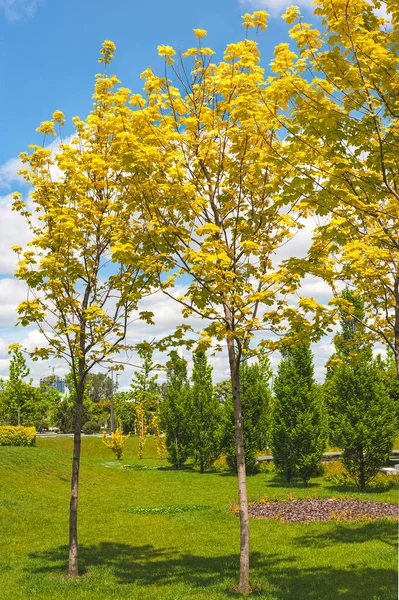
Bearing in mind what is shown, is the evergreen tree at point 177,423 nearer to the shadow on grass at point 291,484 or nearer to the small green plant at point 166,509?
the shadow on grass at point 291,484

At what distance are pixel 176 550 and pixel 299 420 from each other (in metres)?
12.0

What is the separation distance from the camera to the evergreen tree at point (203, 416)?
29.6 metres

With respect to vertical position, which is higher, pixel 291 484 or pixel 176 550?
pixel 176 550

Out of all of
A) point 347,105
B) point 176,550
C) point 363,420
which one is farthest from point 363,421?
point 347,105

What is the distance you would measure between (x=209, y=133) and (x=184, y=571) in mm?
7805

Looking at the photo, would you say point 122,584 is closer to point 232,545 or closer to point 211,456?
point 232,545

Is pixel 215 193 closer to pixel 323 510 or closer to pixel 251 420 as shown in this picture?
pixel 323 510

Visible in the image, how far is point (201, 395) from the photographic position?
30.6 m

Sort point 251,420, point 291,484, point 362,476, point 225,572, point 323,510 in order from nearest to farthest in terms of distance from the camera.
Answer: point 225,572
point 323,510
point 362,476
point 291,484
point 251,420

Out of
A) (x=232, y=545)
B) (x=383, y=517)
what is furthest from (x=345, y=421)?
(x=232, y=545)

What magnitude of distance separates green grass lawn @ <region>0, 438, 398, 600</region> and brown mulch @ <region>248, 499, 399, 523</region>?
84cm

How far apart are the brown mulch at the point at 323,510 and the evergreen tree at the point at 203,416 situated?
512 inches

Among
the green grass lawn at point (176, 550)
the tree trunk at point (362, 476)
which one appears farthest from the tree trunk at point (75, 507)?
the tree trunk at point (362, 476)

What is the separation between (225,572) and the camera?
9000 mm
